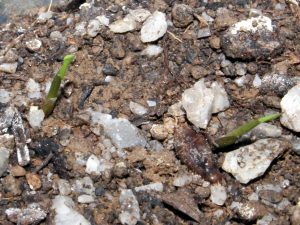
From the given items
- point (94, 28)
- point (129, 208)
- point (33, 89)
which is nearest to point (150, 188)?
point (129, 208)

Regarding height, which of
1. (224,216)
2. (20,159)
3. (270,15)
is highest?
(270,15)

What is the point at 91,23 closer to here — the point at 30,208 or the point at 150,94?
the point at 150,94

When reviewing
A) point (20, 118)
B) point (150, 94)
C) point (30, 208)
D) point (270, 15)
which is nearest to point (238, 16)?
point (270, 15)

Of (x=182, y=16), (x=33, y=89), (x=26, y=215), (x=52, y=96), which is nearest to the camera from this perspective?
(x=26, y=215)

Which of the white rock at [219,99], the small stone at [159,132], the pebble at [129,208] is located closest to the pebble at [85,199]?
the pebble at [129,208]

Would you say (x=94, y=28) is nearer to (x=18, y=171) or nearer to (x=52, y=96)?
(x=52, y=96)

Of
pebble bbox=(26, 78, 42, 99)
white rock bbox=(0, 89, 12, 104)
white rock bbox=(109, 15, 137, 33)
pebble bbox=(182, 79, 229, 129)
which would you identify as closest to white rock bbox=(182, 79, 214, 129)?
pebble bbox=(182, 79, 229, 129)

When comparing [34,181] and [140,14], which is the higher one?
[140,14]

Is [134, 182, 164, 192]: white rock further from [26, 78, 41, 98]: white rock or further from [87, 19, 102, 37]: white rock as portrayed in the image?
[87, 19, 102, 37]: white rock
